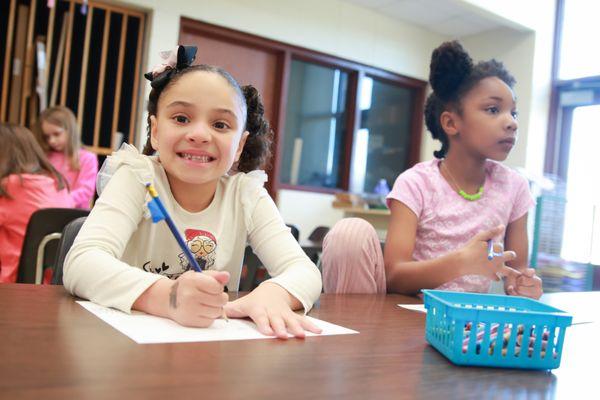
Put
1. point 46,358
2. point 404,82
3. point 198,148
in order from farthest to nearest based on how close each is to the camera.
→ point 404,82
point 198,148
point 46,358

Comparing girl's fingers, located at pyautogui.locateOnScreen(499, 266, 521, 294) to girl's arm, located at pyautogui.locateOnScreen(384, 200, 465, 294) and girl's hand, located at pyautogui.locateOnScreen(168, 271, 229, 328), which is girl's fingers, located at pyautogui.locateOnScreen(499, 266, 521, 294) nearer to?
girl's arm, located at pyautogui.locateOnScreen(384, 200, 465, 294)

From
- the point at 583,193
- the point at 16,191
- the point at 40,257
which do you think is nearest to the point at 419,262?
the point at 40,257

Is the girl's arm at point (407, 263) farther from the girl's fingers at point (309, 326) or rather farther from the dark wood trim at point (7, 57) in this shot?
the dark wood trim at point (7, 57)

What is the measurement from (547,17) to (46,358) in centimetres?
539

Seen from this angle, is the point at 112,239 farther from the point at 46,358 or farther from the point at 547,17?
the point at 547,17

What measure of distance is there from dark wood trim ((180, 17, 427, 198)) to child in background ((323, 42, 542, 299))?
2.97m

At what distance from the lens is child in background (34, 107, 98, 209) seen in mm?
3332

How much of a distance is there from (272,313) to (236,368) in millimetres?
255

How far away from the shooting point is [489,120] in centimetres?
164

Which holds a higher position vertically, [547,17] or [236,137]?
[547,17]

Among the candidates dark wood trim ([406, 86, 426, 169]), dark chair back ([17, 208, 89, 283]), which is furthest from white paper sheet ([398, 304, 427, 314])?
dark wood trim ([406, 86, 426, 169])

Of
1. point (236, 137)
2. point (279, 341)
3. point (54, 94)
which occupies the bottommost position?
point (279, 341)

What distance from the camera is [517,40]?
5.05m

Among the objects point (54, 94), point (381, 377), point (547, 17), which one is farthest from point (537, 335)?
point (547, 17)
